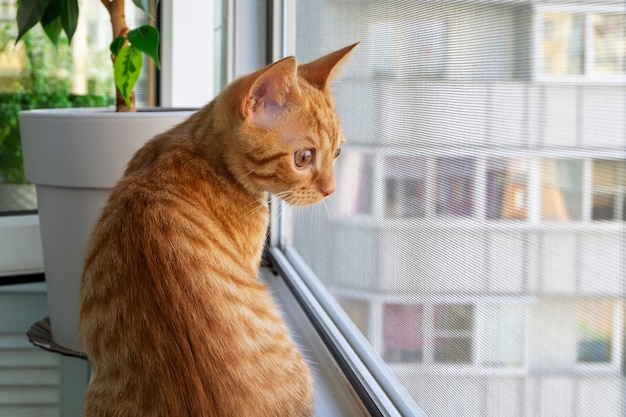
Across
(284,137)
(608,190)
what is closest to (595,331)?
(608,190)

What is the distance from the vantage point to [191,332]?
0.78 m

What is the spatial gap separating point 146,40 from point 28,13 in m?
0.26

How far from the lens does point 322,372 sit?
42.9 inches

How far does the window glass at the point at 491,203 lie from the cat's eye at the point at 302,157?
0.08 m

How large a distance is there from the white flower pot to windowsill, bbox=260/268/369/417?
367mm

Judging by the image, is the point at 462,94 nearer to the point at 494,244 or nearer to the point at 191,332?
the point at 494,244

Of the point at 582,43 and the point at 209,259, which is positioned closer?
the point at 582,43

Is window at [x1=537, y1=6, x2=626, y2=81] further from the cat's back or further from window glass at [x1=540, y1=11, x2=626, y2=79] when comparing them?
the cat's back

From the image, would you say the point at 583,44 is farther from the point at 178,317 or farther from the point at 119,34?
A: the point at 119,34

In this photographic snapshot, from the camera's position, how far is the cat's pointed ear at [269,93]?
918mm

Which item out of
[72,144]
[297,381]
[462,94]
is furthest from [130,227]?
[72,144]

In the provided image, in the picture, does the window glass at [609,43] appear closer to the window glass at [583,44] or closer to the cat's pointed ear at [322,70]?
the window glass at [583,44]

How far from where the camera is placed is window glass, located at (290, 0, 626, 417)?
1.59 feet

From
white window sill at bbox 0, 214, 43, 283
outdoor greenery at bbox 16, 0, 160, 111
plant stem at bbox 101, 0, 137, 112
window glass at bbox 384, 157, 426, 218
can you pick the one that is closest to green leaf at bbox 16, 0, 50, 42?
outdoor greenery at bbox 16, 0, 160, 111
